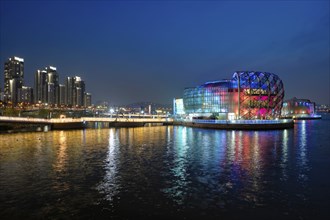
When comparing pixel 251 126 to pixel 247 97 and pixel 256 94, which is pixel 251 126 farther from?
pixel 256 94

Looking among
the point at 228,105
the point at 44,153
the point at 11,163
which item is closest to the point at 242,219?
the point at 11,163

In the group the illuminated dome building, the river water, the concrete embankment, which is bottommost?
the river water

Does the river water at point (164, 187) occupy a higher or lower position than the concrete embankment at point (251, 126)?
lower

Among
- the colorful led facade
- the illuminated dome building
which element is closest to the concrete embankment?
the illuminated dome building

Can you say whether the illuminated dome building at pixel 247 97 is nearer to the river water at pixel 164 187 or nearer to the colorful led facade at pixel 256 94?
the colorful led facade at pixel 256 94

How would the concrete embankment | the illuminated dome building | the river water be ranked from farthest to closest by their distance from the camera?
the illuminated dome building
the concrete embankment
the river water

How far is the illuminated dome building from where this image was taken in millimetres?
131750

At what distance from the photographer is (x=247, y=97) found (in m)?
132

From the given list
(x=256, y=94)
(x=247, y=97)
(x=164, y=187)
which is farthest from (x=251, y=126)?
(x=164, y=187)

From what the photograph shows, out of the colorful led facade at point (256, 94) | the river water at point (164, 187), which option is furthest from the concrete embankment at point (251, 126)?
the river water at point (164, 187)

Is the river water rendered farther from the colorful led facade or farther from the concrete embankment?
the colorful led facade

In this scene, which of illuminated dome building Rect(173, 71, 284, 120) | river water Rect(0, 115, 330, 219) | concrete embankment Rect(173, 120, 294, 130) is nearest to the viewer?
river water Rect(0, 115, 330, 219)

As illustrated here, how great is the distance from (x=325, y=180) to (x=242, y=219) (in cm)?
1308

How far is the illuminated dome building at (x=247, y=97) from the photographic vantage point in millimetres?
131750
